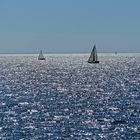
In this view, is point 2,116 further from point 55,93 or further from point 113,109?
point 55,93

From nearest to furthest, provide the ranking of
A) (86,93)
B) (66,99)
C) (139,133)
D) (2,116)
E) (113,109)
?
1. (139,133)
2. (2,116)
3. (113,109)
4. (66,99)
5. (86,93)

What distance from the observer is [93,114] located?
86.6 meters

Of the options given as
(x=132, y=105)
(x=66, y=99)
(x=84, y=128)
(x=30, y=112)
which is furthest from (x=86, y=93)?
(x=84, y=128)

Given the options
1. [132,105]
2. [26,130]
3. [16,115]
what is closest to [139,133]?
[26,130]

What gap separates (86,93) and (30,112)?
38818 mm

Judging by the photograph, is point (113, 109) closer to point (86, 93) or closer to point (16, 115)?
point (16, 115)

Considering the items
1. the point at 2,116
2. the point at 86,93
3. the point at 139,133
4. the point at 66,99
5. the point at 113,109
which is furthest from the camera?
the point at 86,93

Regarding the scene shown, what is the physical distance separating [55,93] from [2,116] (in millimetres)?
43979

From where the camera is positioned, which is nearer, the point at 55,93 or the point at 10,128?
the point at 10,128

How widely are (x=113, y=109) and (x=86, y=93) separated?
109ft

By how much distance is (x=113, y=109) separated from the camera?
9400 cm

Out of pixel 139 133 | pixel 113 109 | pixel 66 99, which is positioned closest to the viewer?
pixel 139 133

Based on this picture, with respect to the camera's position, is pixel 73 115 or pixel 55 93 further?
pixel 55 93

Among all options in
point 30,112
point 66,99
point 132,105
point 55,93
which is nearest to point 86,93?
point 55,93
